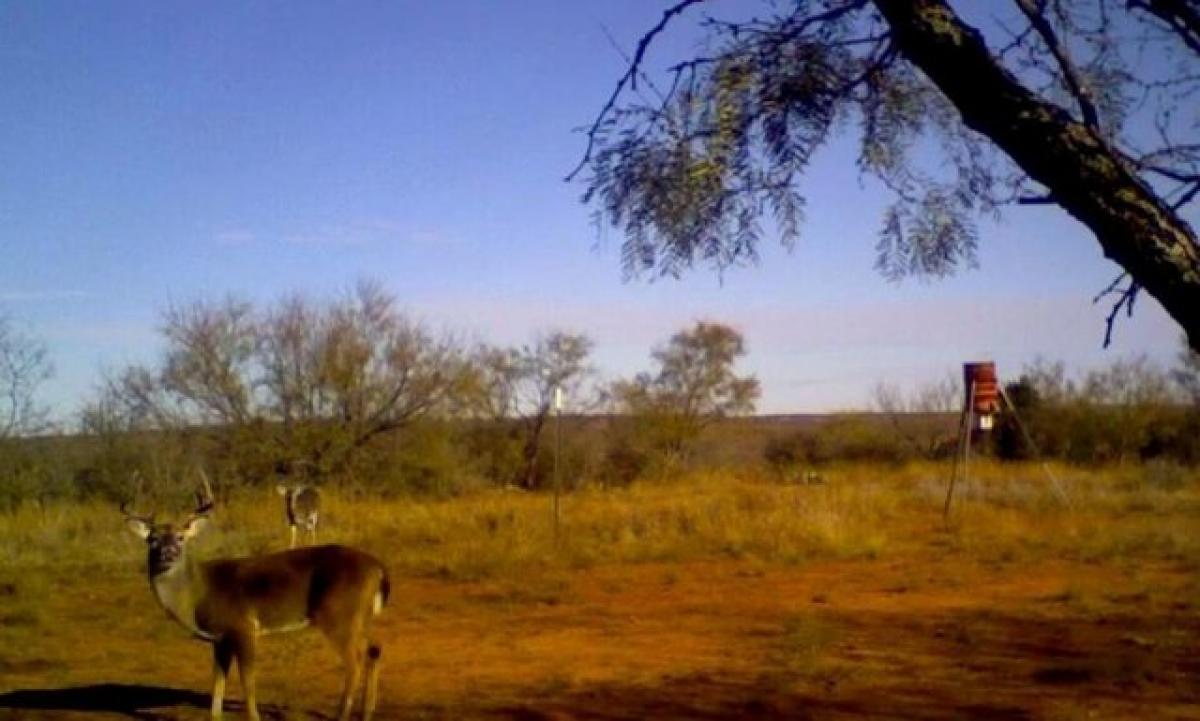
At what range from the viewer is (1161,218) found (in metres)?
3.50

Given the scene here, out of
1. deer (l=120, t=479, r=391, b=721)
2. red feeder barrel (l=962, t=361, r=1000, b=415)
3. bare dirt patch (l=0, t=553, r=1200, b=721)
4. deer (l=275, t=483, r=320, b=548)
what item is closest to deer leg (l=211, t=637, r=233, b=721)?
deer (l=120, t=479, r=391, b=721)

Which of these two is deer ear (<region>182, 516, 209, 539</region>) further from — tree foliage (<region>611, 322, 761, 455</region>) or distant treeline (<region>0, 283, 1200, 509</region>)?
tree foliage (<region>611, 322, 761, 455</region>)

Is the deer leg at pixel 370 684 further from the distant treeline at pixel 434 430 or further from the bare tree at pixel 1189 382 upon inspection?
the bare tree at pixel 1189 382

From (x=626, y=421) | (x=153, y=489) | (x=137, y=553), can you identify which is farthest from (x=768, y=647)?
(x=626, y=421)

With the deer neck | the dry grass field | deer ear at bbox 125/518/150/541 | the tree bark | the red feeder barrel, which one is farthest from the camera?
the red feeder barrel

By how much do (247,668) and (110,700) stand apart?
147cm

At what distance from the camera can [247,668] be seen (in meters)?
8.92

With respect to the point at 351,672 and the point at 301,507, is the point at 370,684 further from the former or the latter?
the point at 301,507

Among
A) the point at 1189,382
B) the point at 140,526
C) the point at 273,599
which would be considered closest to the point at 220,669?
the point at 273,599

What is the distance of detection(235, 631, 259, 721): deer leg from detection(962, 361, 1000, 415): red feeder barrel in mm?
15899

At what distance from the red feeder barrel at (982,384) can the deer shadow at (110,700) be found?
1581cm

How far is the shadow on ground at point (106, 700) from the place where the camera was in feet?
30.3

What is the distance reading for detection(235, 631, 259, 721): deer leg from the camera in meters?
8.60

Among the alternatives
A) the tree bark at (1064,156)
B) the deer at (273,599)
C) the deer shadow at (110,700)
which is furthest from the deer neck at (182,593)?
the tree bark at (1064,156)
